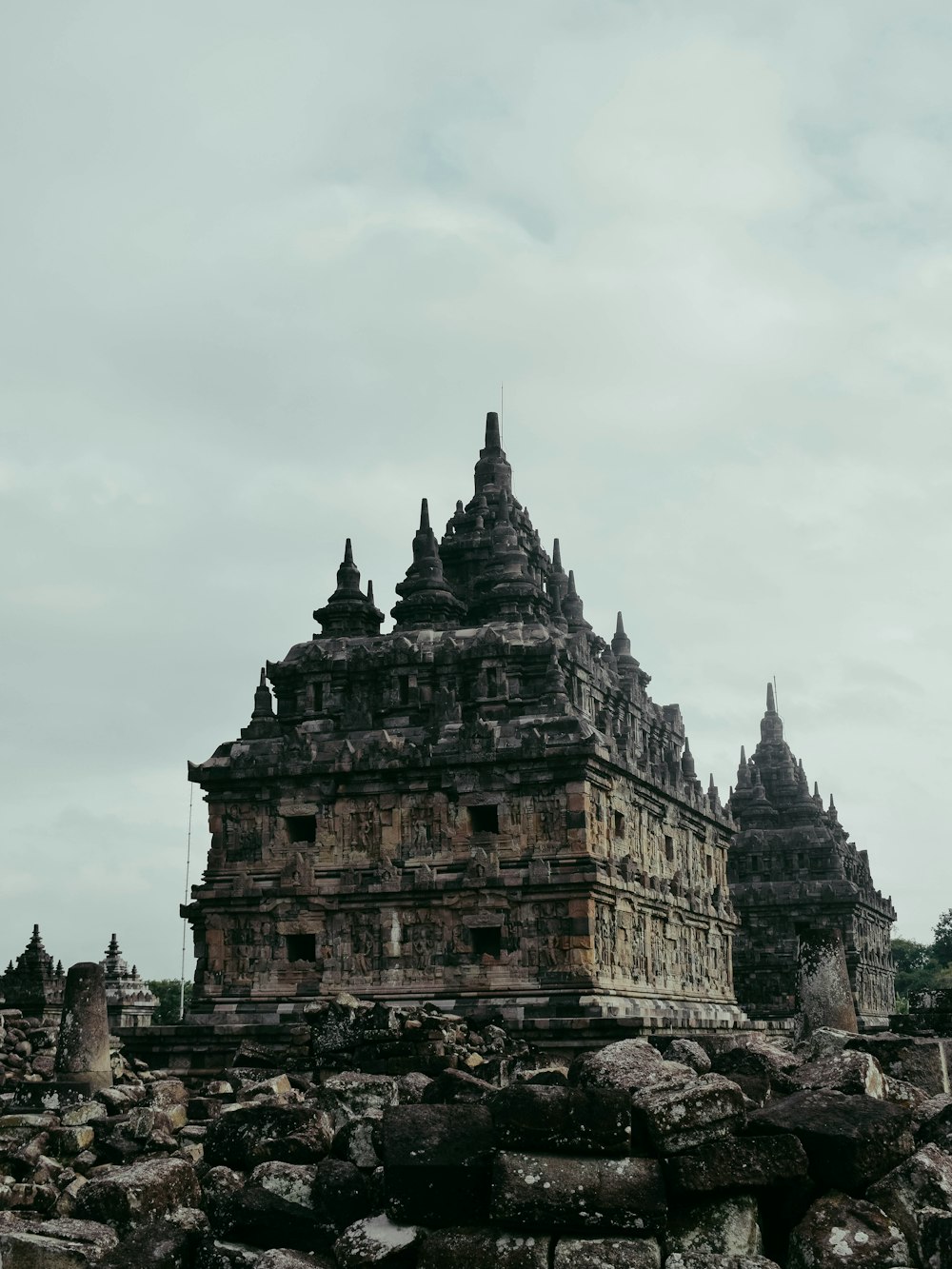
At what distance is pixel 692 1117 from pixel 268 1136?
410cm

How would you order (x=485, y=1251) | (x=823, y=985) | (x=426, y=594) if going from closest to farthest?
1. (x=485, y=1251)
2. (x=823, y=985)
3. (x=426, y=594)

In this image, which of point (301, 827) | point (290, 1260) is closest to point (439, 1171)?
point (290, 1260)

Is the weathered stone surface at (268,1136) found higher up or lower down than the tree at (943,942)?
lower down

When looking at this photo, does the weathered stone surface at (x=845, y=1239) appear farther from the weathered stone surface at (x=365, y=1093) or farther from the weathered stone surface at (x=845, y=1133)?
the weathered stone surface at (x=365, y=1093)

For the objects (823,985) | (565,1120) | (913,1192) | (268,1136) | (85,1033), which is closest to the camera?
(913,1192)

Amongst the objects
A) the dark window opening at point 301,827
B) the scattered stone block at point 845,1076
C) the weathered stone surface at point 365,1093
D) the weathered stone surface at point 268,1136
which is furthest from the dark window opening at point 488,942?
the scattered stone block at point 845,1076

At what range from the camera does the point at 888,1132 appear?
1072 centimetres

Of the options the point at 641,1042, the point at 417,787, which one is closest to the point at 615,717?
the point at 417,787

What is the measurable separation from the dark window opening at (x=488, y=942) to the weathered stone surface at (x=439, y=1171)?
844 inches

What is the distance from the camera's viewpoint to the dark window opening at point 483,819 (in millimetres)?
33438

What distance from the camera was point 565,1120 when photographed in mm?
10836

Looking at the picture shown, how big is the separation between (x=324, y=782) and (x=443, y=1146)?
24.1m

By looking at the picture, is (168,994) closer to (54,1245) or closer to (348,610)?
(348,610)

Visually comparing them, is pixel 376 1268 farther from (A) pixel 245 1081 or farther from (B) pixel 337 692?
(B) pixel 337 692
